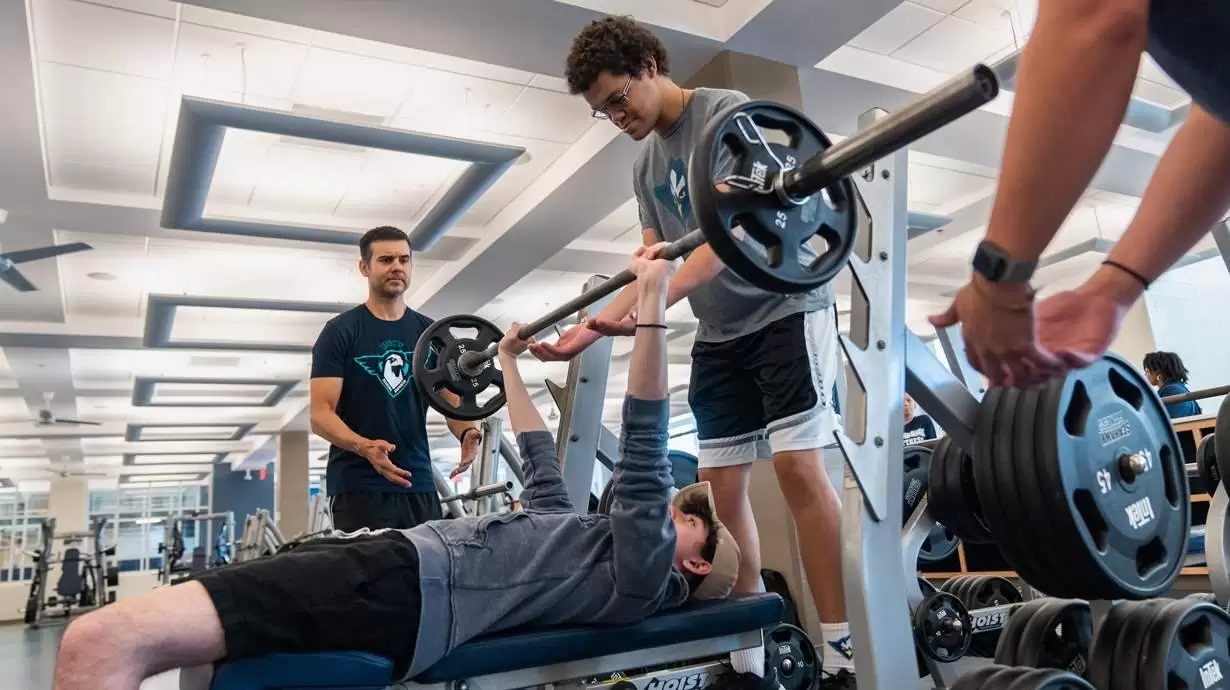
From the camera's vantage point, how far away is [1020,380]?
1.84 ft

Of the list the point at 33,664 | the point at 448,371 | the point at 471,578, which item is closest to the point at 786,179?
the point at 471,578

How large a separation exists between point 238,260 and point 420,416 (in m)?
4.50

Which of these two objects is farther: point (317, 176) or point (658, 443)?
point (317, 176)

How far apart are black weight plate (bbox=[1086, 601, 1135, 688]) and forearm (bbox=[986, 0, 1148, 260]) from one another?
3.38 ft

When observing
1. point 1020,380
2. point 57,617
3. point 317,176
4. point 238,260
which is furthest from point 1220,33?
point 57,617

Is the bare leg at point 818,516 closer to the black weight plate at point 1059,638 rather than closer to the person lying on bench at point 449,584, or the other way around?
the person lying on bench at point 449,584

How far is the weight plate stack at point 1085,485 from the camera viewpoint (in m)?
1.11

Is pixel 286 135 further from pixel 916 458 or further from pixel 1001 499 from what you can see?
pixel 1001 499

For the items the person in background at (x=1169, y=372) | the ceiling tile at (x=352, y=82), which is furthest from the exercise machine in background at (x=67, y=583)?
the person in background at (x=1169, y=372)

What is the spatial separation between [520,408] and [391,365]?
0.70m

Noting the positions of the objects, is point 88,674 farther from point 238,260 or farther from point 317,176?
point 238,260

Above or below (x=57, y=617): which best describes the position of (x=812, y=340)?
above

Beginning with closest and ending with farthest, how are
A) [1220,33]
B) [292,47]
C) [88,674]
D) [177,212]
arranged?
[1220,33], [88,674], [292,47], [177,212]

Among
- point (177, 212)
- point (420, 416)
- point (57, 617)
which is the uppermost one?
point (177, 212)
